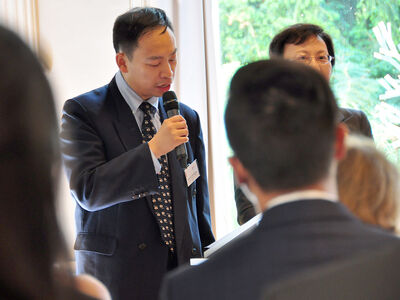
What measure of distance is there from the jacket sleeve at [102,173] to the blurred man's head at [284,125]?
42.0 inches

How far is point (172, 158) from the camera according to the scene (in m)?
2.15

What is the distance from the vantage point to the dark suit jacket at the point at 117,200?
196 cm

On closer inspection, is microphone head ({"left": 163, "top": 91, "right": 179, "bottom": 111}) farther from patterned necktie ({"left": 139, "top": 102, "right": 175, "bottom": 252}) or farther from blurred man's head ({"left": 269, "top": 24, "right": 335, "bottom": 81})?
blurred man's head ({"left": 269, "top": 24, "right": 335, "bottom": 81})

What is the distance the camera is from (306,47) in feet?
7.79

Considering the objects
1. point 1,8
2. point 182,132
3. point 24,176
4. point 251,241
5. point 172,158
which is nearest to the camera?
point 24,176

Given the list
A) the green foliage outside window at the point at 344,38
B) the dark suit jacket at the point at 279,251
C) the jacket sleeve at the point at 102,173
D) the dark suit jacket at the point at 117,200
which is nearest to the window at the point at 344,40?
the green foliage outside window at the point at 344,38

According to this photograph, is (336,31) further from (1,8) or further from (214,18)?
(1,8)

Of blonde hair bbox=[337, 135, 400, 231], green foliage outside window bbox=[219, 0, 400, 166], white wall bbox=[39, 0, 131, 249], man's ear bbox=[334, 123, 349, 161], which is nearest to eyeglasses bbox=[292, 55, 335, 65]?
blonde hair bbox=[337, 135, 400, 231]

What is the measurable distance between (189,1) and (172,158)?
222 cm

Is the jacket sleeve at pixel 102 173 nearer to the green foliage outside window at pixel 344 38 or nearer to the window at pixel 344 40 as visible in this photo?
the window at pixel 344 40

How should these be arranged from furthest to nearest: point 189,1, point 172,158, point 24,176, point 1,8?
point 189,1
point 1,8
point 172,158
point 24,176

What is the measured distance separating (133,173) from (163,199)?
0.18 meters

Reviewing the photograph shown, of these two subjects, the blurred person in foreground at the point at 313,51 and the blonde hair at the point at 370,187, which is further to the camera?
the blurred person in foreground at the point at 313,51

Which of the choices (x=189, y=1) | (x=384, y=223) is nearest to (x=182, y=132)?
(x=384, y=223)
